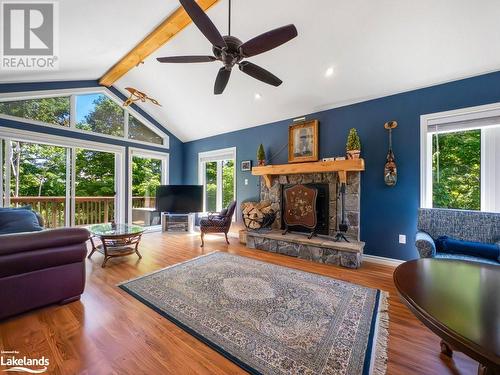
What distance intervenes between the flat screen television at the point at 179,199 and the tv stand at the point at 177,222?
1.36 feet

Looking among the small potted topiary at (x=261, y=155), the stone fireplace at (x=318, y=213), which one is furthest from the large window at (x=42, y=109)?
the stone fireplace at (x=318, y=213)

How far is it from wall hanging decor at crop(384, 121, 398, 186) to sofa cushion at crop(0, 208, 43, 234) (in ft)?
15.5

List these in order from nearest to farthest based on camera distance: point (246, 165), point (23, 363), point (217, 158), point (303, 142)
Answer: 1. point (23, 363)
2. point (303, 142)
3. point (246, 165)
4. point (217, 158)

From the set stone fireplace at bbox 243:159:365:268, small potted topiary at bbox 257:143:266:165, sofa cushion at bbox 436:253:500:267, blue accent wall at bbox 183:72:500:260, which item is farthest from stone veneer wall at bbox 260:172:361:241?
sofa cushion at bbox 436:253:500:267

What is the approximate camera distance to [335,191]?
141 inches

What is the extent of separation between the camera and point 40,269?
1.88 metres

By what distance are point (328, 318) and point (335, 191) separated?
219cm

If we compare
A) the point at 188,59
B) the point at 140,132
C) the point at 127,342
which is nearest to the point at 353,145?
the point at 188,59

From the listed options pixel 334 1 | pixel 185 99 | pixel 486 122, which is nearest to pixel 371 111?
pixel 486 122

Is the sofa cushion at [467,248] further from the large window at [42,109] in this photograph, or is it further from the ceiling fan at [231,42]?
the large window at [42,109]

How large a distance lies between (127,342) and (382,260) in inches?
131

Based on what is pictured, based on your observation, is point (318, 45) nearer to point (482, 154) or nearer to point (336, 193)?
point (336, 193)

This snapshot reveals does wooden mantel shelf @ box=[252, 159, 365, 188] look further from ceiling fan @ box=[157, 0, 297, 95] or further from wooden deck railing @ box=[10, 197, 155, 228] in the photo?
wooden deck railing @ box=[10, 197, 155, 228]

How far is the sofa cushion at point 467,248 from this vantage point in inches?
82.0
